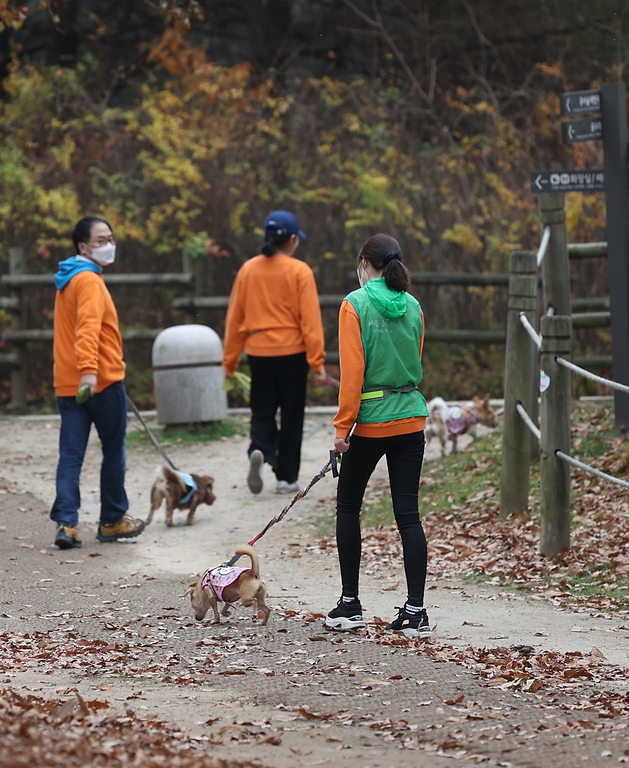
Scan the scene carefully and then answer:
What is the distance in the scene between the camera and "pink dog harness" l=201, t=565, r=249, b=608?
5.83 m

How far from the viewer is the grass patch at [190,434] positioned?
12.4 meters

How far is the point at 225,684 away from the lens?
4895mm

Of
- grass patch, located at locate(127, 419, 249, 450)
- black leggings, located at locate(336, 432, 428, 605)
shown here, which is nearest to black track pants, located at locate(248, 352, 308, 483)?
grass patch, located at locate(127, 419, 249, 450)

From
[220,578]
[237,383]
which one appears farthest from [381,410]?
[237,383]

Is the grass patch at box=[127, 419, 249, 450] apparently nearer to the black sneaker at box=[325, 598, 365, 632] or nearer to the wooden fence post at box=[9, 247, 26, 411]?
the wooden fence post at box=[9, 247, 26, 411]

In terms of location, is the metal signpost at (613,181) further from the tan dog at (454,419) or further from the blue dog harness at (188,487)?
the blue dog harness at (188,487)

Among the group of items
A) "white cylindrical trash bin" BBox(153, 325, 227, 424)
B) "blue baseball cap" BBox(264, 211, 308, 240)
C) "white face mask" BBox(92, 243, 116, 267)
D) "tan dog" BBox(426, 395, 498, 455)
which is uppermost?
"blue baseball cap" BBox(264, 211, 308, 240)

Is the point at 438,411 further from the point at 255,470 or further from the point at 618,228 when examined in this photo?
the point at 618,228

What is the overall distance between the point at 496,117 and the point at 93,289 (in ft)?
38.5

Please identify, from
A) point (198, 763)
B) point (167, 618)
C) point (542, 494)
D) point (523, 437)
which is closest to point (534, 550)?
point (542, 494)

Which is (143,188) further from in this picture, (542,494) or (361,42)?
(542,494)

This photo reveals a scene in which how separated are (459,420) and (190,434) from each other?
350 centimetres

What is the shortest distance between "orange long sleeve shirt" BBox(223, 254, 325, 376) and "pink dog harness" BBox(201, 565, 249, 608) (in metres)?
3.88

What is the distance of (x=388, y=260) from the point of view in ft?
18.5
